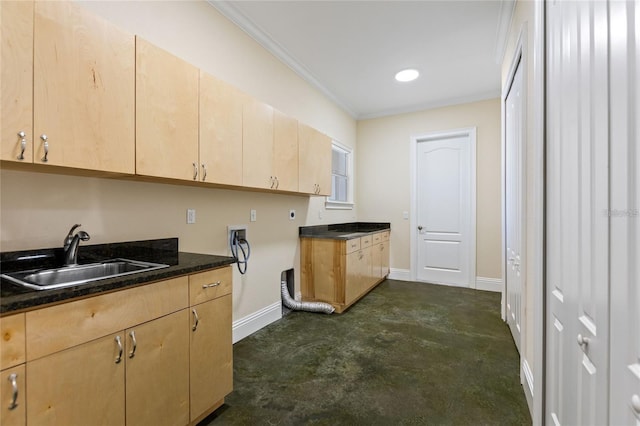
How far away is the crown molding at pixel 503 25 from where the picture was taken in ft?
7.90

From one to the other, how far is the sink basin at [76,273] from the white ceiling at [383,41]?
2.19m

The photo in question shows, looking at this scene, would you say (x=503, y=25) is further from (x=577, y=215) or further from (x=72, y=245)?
(x=72, y=245)

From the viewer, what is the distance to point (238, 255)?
270 cm

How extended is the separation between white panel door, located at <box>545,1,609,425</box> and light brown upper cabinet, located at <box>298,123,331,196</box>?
83.7 inches

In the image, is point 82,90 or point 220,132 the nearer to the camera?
point 82,90

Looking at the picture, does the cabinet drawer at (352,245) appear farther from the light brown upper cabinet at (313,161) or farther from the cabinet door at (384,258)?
the cabinet door at (384,258)

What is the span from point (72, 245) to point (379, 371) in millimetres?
2124

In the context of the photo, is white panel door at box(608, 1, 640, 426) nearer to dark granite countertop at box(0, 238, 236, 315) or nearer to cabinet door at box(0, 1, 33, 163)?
dark granite countertop at box(0, 238, 236, 315)

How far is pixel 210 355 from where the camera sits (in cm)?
163

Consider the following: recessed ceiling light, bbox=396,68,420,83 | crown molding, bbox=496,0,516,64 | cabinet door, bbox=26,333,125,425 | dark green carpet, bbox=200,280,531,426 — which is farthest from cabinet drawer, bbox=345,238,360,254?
crown molding, bbox=496,0,516,64

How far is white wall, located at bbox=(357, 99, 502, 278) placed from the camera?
429 centimetres

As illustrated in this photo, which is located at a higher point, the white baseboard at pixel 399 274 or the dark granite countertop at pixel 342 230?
the dark granite countertop at pixel 342 230

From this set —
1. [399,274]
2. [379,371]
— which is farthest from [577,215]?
[399,274]

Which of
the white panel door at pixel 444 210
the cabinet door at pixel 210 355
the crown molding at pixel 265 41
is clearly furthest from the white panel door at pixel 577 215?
the white panel door at pixel 444 210
